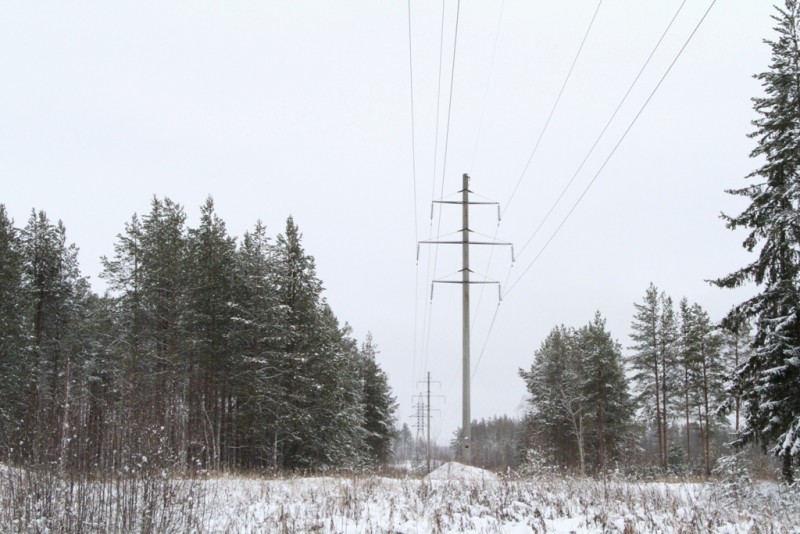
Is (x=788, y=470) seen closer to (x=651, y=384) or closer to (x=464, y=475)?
(x=464, y=475)

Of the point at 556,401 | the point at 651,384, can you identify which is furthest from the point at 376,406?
the point at 651,384

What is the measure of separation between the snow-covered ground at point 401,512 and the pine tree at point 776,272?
5.08 metres

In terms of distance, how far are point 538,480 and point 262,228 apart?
24337 millimetres

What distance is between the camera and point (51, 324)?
1590 inches

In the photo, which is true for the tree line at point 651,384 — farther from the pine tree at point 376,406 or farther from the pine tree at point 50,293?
the pine tree at point 50,293

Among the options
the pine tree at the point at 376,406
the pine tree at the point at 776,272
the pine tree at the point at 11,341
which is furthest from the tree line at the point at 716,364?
the pine tree at the point at 11,341

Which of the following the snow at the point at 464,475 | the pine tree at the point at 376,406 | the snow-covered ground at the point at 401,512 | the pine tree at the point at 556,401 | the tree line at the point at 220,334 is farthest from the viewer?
the pine tree at the point at 376,406

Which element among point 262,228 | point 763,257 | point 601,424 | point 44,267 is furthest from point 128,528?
point 601,424

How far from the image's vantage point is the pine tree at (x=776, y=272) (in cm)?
1537

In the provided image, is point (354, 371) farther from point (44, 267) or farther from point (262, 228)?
point (44, 267)

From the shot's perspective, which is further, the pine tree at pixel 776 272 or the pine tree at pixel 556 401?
the pine tree at pixel 556 401

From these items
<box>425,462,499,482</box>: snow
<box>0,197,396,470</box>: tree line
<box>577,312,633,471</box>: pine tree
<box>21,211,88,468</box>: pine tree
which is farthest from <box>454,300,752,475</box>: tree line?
<box>21,211,88,468</box>: pine tree

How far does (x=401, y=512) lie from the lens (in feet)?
30.5

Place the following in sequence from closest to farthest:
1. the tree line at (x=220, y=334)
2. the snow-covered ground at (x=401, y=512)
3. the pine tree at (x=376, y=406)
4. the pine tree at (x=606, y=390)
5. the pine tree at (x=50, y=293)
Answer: the snow-covered ground at (x=401, y=512), the tree line at (x=220, y=334), the pine tree at (x=50, y=293), the pine tree at (x=606, y=390), the pine tree at (x=376, y=406)
